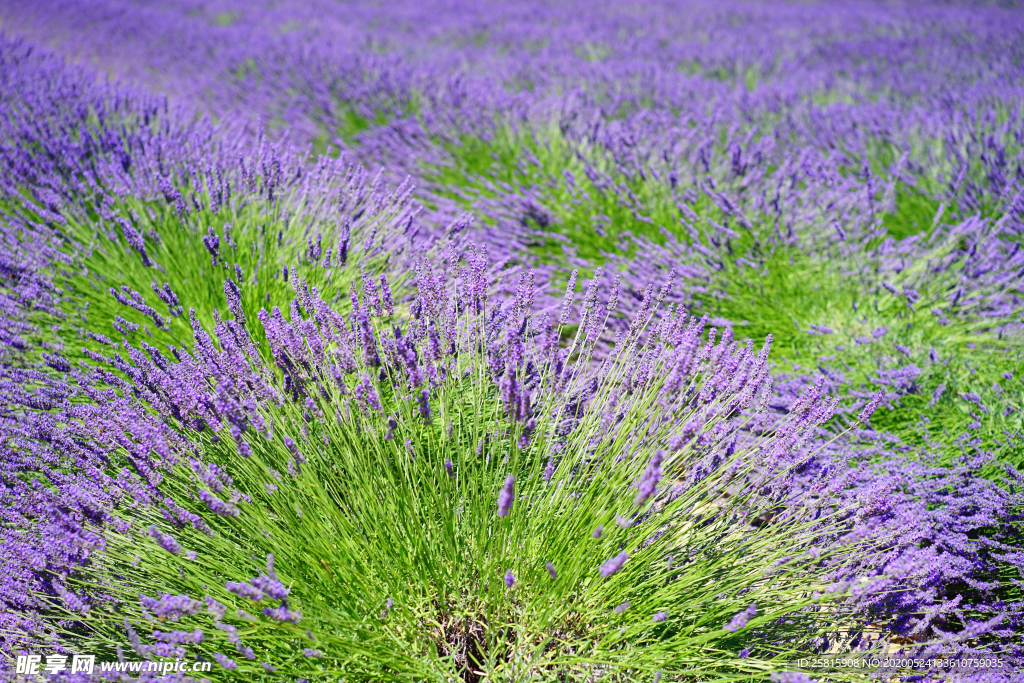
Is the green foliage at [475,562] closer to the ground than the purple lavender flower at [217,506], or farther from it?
closer to the ground

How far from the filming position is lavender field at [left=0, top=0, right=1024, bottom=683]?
1.34m

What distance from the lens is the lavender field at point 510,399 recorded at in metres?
1.34

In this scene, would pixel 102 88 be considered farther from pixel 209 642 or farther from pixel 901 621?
pixel 901 621

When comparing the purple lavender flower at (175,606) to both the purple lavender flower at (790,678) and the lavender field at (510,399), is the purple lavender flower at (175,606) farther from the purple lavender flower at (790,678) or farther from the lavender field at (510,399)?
the purple lavender flower at (790,678)

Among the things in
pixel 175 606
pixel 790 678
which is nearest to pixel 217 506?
pixel 175 606

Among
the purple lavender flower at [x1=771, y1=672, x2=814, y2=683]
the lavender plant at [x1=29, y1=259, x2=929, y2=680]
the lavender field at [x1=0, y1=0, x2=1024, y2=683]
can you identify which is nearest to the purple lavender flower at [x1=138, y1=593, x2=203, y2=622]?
the lavender field at [x1=0, y1=0, x2=1024, y2=683]

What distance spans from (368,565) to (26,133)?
10.2 ft

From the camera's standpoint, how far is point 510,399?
1.37 metres

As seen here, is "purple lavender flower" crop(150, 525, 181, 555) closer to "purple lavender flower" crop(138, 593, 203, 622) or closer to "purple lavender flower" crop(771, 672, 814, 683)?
"purple lavender flower" crop(138, 593, 203, 622)

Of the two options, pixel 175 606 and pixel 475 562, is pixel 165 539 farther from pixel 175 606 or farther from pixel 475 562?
pixel 475 562

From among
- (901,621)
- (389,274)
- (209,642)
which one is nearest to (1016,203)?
(901,621)

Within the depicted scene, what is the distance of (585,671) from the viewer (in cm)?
134

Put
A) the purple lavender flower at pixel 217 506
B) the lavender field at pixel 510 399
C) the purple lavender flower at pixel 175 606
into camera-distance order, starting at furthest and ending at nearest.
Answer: the lavender field at pixel 510 399 < the purple lavender flower at pixel 217 506 < the purple lavender flower at pixel 175 606

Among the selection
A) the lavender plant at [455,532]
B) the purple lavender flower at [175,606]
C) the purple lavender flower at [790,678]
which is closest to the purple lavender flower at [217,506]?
the lavender plant at [455,532]
